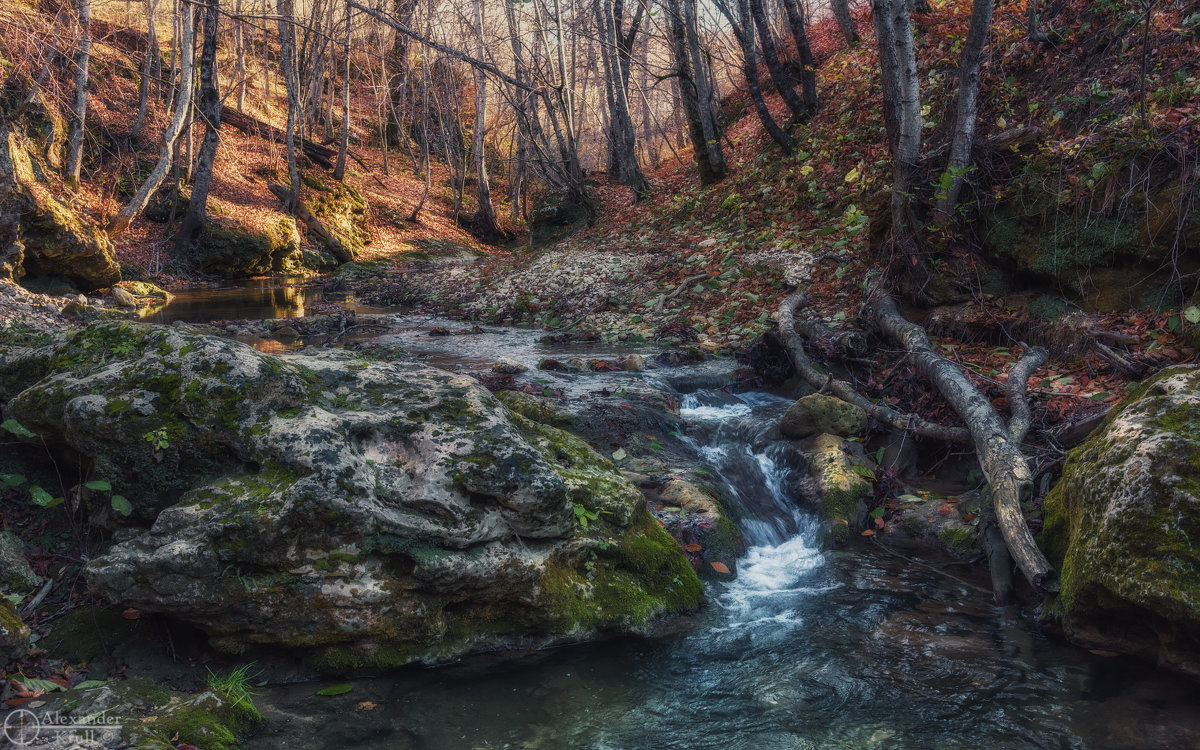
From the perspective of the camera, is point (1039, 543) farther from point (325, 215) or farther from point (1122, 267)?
point (325, 215)

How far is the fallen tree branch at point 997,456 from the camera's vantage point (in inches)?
163

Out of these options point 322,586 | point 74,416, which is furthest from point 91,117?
point 322,586

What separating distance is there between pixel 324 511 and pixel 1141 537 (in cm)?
417

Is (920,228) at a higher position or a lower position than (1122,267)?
higher

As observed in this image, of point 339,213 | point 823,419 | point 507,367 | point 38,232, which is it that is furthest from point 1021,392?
point 339,213

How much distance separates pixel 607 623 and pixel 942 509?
306 centimetres

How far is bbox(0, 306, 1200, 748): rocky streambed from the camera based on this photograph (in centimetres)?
319

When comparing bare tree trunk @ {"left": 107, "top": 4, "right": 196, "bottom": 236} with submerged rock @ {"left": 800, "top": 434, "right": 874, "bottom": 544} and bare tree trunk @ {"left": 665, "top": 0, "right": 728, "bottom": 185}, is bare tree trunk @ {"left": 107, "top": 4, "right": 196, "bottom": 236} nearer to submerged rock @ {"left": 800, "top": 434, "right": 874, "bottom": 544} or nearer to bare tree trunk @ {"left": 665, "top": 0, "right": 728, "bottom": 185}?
bare tree trunk @ {"left": 665, "top": 0, "right": 728, "bottom": 185}

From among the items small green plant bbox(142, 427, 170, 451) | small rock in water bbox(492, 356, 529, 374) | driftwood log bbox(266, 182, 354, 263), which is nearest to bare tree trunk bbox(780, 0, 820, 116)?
small rock in water bbox(492, 356, 529, 374)

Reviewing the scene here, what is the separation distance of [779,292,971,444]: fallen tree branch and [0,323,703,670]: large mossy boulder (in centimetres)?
296

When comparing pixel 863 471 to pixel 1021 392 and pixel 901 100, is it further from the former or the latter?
pixel 901 100

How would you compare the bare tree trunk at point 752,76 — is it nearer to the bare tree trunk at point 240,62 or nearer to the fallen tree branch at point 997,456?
the fallen tree branch at point 997,456

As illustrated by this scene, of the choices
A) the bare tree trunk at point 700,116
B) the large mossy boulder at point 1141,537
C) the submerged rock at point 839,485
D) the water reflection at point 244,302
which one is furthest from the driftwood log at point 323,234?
the large mossy boulder at point 1141,537

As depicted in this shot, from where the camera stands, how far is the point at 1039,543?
446 cm
